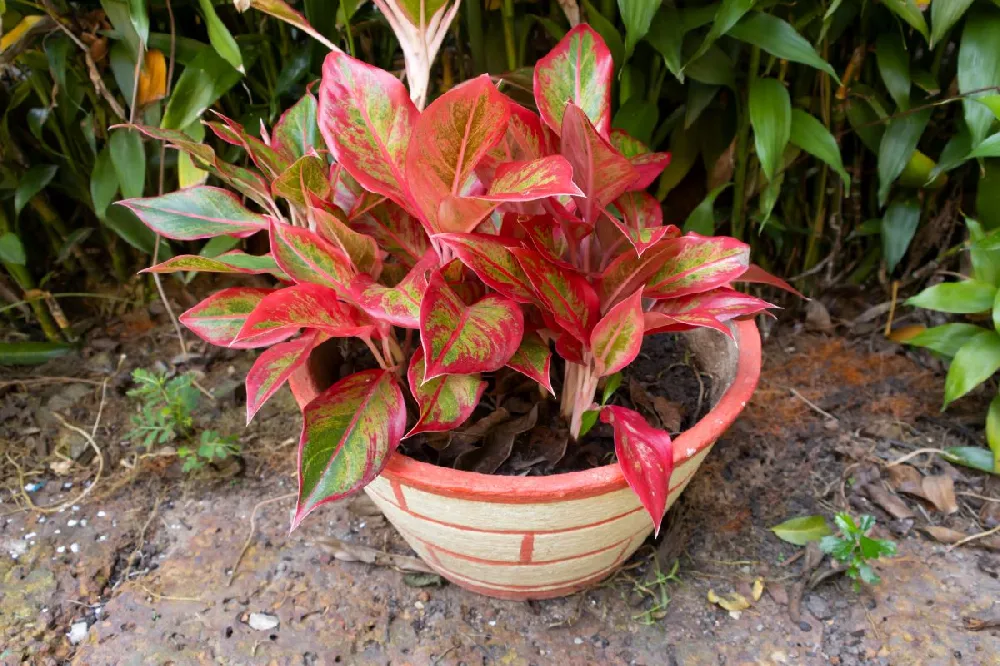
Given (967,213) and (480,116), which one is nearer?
(480,116)

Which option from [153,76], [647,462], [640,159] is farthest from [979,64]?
[153,76]

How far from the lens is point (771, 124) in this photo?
1081 mm

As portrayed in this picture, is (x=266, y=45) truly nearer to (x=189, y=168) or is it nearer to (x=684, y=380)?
(x=189, y=168)

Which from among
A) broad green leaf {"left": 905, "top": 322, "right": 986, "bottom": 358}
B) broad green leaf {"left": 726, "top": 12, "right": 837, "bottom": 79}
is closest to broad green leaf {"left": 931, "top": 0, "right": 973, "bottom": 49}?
broad green leaf {"left": 726, "top": 12, "right": 837, "bottom": 79}

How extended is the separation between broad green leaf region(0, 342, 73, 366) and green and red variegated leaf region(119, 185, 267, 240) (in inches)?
29.9

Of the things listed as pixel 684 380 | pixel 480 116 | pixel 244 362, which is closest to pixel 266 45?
pixel 244 362

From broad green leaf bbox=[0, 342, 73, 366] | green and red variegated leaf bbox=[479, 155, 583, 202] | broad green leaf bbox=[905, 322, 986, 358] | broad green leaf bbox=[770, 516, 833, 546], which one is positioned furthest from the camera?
broad green leaf bbox=[0, 342, 73, 366]

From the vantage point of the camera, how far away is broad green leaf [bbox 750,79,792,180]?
1074 millimetres

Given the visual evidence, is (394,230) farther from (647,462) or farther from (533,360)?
(647,462)

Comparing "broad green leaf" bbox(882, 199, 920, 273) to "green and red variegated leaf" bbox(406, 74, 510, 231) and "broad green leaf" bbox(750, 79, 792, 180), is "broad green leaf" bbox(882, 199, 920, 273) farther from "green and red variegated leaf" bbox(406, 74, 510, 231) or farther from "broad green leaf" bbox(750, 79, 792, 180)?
"green and red variegated leaf" bbox(406, 74, 510, 231)

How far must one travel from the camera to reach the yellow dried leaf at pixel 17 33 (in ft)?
3.55

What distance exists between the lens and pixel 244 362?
145 cm

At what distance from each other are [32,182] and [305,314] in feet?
2.91

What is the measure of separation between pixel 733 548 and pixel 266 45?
108cm
